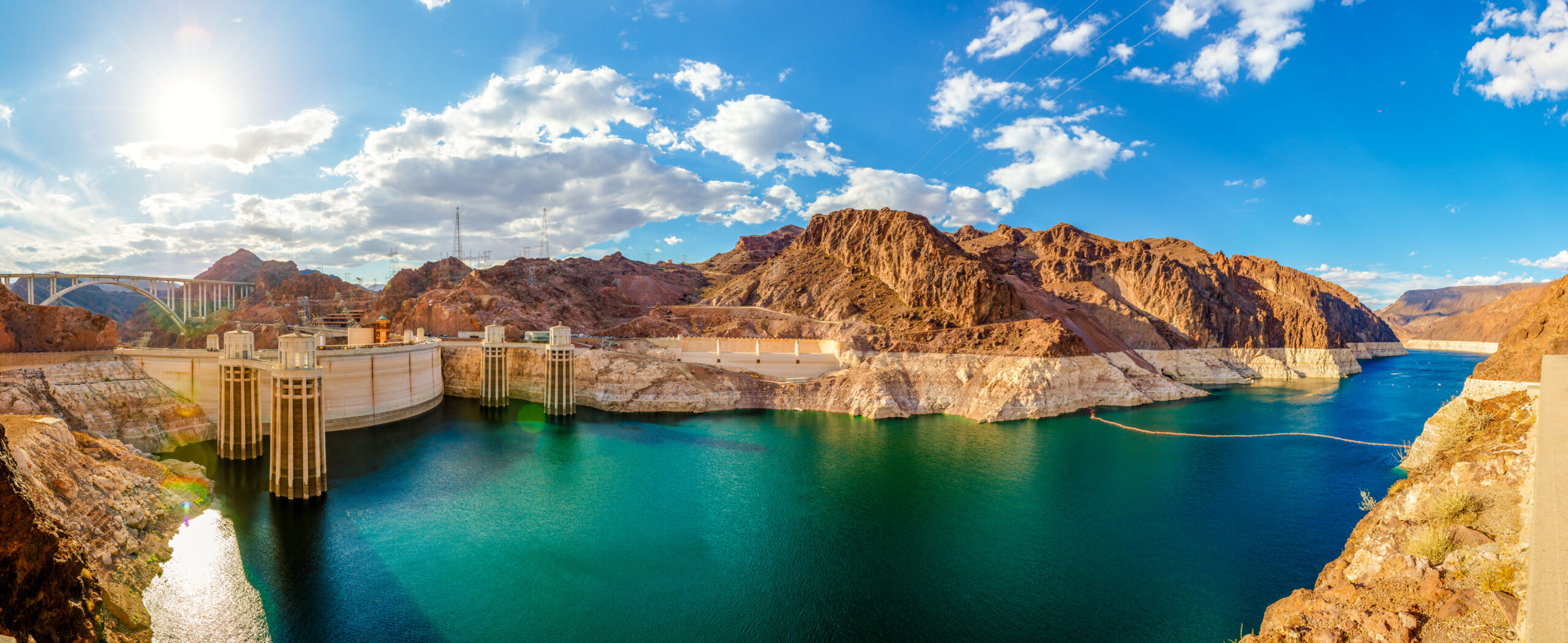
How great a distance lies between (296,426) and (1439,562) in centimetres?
3778

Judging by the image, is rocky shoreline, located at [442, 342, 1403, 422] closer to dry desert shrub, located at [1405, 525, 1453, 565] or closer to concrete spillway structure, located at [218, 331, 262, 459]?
concrete spillway structure, located at [218, 331, 262, 459]

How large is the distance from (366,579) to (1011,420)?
4406 centimetres

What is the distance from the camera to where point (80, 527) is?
672 inches

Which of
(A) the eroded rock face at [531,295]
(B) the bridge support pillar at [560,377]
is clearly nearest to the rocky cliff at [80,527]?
(B) the bridge support pillar at [560,377]

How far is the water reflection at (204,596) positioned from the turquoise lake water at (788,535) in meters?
0.13

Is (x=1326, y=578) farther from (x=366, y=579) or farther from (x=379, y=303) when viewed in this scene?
(x=379, y=303)

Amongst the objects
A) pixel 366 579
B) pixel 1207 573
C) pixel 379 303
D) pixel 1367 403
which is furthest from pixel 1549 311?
pixel 379 303

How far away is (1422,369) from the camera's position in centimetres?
10181

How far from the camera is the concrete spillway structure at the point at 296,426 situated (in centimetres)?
2647

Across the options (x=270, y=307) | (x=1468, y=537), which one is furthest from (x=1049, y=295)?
(x=270, y=307)

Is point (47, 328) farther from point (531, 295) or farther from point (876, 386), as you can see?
point (876, 386)

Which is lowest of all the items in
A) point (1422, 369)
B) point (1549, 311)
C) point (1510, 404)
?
point (1422, 369)

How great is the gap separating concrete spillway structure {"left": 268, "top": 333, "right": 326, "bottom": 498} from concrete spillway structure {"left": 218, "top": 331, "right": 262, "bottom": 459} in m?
10.1

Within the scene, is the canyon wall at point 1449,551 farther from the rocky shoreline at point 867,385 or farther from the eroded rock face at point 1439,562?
the rocky shoreline at point 867,385
